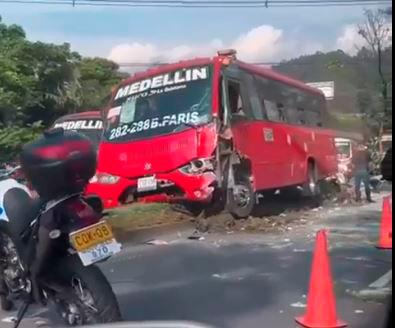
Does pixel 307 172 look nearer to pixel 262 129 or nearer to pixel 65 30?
pixel 262 129

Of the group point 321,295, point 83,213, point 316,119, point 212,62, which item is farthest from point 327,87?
point 83,213

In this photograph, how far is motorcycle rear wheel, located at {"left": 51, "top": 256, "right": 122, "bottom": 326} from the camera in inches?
132

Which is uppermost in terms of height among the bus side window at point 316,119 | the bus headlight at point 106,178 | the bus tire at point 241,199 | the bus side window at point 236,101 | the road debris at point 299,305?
the bus side window at point 236,101

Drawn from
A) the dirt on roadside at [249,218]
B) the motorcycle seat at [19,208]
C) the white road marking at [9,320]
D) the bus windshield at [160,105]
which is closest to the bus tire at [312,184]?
the dirt on roadside at [249,218]

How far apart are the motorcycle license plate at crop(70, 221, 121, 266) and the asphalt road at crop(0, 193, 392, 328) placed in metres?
0.04

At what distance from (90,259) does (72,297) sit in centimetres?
23

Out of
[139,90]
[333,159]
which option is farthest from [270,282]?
[139,90]

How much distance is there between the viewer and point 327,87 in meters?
3.32

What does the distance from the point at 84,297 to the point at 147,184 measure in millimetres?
476

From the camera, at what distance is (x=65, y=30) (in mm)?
3225

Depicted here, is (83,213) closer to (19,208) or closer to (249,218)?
(19,208)

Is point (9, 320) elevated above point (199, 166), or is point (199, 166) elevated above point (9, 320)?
point (199, 166)

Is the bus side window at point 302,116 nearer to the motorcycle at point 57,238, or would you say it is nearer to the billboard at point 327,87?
the billboard at point 327,87

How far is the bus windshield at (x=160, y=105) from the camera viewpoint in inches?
129
